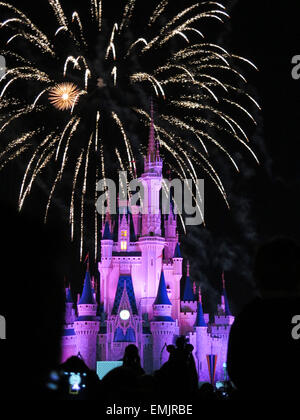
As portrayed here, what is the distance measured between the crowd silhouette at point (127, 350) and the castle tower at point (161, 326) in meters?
58.5

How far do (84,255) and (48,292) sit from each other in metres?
75.3

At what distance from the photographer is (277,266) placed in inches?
229

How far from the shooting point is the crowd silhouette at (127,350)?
260 cm

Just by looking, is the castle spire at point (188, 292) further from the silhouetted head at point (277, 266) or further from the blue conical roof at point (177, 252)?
the silhouetted head at point (277, 266)

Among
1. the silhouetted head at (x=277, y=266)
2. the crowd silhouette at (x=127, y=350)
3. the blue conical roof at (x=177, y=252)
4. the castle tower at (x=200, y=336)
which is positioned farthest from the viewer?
the blue conical roof at (x=177, y=252)

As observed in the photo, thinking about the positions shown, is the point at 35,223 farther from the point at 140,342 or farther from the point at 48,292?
the point at 140,342

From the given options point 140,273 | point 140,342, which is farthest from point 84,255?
point 140,342

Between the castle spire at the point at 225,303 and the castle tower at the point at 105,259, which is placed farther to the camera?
the castle spire at the point at 225,303

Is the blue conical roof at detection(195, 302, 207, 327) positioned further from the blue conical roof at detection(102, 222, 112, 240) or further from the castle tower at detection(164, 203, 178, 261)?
the blue conical roof at detection(102, 222, 112, 240)

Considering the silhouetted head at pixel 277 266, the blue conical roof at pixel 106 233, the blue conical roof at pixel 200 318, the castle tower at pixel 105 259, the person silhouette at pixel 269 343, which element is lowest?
the person silhouette at pixel 269 343

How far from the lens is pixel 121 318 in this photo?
2731 inches

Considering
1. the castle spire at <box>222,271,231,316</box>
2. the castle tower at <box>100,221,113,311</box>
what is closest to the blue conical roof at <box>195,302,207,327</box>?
the castle spire at <box>222,271,231,316</box>

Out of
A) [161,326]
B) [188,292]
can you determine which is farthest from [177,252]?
[161,326]

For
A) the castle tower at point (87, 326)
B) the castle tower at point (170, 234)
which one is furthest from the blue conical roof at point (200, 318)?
the castle tower at point (87, 326)
